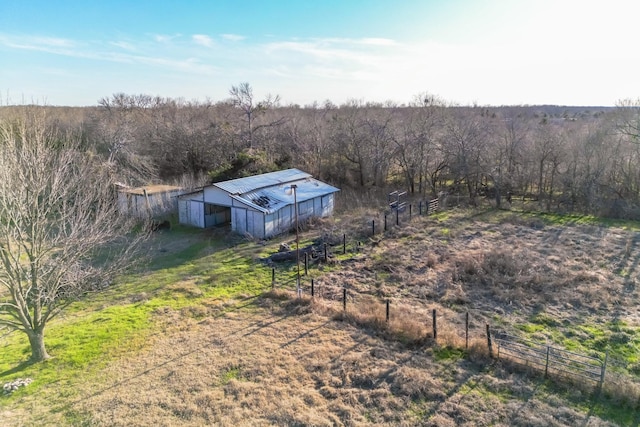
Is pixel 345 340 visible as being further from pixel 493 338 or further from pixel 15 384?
pixel 15 384

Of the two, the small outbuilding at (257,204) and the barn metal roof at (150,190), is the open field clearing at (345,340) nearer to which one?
the small outbuilding at (257,204)

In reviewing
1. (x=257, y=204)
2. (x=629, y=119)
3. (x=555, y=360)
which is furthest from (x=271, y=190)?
(x=629, y=119)

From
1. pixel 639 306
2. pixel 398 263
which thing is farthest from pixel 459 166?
pixel 639 306

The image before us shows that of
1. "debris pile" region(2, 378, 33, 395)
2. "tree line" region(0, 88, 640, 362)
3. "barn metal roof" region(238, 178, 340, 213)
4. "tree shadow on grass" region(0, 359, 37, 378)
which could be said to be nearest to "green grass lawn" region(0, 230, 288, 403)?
"tree shadow on grass" region(0, 359, 37, 378)

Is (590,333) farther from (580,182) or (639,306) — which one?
(580,182)

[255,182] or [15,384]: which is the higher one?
[255,182]

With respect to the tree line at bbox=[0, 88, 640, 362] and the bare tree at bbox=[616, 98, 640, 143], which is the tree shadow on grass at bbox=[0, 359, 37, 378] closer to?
the tree line at bbox=[0, 88, 640, 362]

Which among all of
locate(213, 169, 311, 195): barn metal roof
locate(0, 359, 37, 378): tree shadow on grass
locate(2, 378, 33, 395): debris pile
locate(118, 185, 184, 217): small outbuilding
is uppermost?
locate(213, 169, 311, 195): barn metal roof
